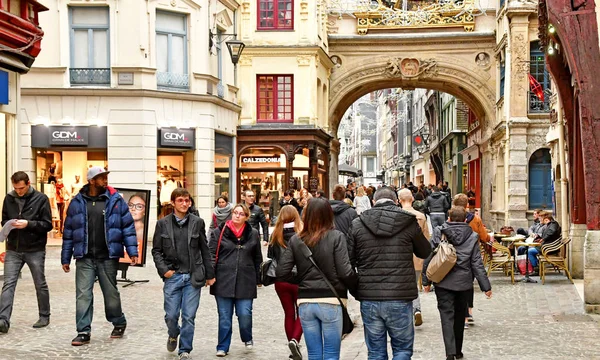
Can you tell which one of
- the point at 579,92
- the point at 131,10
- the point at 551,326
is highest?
the point at 131,10

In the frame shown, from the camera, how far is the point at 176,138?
24.9 m

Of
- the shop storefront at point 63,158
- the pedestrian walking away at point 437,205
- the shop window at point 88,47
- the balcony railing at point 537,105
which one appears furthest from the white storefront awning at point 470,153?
the shop window at point 88,47

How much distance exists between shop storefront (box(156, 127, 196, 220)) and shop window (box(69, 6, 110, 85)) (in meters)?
2.25

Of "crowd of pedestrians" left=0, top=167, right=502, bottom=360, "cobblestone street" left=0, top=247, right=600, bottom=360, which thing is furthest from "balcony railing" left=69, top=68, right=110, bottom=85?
"crowd of pedestrians" left=0, top=167, right=502, bottom=360

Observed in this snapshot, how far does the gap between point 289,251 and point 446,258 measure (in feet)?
7.87

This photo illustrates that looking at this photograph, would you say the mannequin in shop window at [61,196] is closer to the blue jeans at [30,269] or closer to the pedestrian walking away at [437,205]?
the pedestrian walking away at [437,205]

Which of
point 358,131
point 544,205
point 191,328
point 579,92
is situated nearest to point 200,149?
point 544,205

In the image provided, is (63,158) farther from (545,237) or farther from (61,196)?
(545,237)

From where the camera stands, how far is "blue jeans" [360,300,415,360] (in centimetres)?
697

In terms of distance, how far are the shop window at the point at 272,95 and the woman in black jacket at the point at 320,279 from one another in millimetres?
26095

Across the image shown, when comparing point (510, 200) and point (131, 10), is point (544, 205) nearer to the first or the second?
point (510, 200)

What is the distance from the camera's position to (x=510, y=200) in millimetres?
28562

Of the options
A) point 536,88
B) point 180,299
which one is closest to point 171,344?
point 180,299

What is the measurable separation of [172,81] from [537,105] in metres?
11.2
